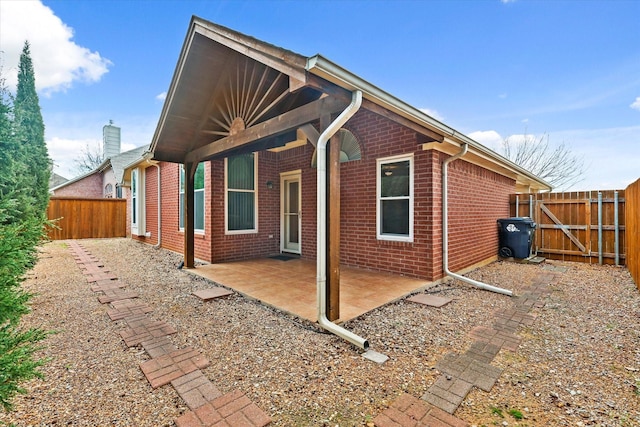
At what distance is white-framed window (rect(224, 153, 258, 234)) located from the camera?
729 centimetres

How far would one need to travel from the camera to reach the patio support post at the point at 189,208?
20.8 ft

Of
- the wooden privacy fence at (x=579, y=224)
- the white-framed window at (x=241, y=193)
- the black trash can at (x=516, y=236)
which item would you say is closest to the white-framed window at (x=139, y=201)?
the white-framed window at (x=241, y=193)

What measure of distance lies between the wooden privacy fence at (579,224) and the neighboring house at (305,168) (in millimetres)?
917

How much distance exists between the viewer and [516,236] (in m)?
7.93

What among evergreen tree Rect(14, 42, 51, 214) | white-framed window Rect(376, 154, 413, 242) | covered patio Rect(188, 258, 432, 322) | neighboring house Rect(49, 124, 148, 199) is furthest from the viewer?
neighboring house Rect(49, 124, 148, 199)

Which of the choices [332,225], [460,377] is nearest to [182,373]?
[332,225]

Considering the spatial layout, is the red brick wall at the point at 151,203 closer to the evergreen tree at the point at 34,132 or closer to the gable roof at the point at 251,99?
the evergreen tree at the point at 34,132

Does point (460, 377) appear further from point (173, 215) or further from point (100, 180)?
point (100, 180)

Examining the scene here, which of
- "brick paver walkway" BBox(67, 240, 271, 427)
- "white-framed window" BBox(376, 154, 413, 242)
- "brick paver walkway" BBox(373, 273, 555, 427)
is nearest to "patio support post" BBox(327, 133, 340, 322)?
"brick paver walkway" BBox(373, 273, 555, 427)

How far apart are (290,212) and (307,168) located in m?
1.42

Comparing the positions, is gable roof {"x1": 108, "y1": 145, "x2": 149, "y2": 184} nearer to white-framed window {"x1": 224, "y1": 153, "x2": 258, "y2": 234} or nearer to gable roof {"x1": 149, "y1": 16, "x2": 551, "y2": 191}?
white-framed window {"x1": 224, "y1": 153, "x2": 258, "y2": 234}

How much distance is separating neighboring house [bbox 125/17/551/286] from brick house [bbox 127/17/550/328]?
2 cm

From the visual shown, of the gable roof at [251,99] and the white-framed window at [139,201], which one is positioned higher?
the gable roof at [251,99]

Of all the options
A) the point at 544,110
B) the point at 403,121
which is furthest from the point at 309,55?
the point at 544,110
